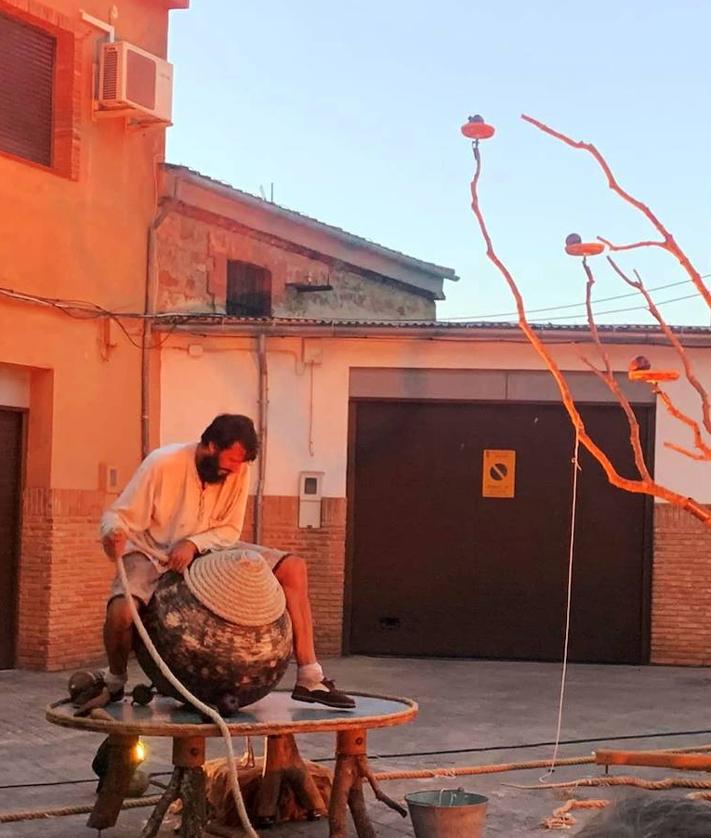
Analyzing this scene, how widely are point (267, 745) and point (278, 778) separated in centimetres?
17

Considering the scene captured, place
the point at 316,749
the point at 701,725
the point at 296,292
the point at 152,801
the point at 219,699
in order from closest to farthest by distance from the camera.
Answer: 1. the point at 219,699
2. the point at 152,801
3. the point at 316,749
4. the point at 701,725
5. the point at 296,292

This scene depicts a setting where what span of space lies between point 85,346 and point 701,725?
22.8ft

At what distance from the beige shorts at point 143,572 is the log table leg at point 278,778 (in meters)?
0.92

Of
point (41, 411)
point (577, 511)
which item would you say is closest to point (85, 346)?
point (41, 411)

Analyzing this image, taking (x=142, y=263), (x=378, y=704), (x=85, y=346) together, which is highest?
(x=142, y=263)

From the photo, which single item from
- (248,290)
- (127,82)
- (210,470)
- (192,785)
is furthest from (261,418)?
(192,785)

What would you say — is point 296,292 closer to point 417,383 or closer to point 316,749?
point 417,383

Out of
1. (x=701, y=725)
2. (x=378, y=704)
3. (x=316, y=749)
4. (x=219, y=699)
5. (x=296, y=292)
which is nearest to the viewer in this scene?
(x=219, y=699)

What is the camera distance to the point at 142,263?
14234 millimetres

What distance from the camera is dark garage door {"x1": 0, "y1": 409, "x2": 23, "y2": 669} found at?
12.8m

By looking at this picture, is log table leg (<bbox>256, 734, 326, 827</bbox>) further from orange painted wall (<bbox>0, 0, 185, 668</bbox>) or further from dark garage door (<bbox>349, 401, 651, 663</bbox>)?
dark garage door (<bbox>349, 401, 651, 663</bbox>)

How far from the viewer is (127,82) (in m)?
13.3

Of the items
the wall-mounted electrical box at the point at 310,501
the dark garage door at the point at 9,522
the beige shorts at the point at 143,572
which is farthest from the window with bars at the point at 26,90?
the beige shorts at the point at 143,572

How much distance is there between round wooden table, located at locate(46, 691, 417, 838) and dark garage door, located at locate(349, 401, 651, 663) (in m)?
7.70
